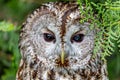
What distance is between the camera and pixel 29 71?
4719 mm

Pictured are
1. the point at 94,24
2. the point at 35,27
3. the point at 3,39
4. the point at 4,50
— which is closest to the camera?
the point at 94,24

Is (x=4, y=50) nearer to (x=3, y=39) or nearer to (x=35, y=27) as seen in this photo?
(x=3, y=39)

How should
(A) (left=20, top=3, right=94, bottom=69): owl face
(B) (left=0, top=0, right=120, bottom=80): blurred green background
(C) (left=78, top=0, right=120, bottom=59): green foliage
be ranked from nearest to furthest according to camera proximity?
(C) (left=78, top=0, right=120, bottom=59): green foliage → (A) (left=20, top=3, right=94, bottom=69): owl face → (B) (left=0, top=0, right=120, bottom=80): blurred green background

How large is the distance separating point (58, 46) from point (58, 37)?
0.20ft

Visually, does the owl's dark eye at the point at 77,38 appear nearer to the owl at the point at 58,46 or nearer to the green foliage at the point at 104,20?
the owl at the point at 58,46

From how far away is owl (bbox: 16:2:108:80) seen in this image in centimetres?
438

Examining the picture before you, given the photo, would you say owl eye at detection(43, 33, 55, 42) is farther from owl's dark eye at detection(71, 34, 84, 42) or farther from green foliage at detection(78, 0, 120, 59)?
green foliage at detection(78, 0, 120, 59)

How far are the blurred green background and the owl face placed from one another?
1040mm

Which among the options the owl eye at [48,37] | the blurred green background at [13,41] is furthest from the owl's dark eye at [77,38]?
the blurred green background at [13,41]

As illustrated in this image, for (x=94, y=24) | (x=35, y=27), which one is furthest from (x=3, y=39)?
(x=94, y=24)

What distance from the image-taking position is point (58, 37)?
4.39 m

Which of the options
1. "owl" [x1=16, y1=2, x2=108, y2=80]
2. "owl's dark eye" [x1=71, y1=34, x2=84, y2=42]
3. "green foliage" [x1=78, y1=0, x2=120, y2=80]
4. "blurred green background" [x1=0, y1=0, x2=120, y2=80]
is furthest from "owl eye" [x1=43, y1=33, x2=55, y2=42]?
"blurred green background" [x1=0, y1=0, x2=120, y2=80]

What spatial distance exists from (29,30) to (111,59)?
175 centimetres

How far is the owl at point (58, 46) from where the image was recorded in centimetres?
438
